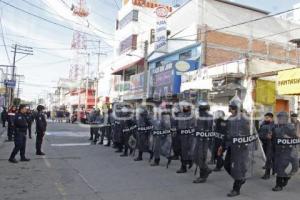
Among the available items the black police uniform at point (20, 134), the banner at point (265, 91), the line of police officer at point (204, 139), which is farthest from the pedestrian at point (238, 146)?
the banner at point (265, 91)

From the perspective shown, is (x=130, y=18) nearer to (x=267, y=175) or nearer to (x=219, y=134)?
(x=219, y=134)

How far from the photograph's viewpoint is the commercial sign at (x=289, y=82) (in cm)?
1480

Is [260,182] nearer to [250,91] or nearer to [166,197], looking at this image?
[166,197]

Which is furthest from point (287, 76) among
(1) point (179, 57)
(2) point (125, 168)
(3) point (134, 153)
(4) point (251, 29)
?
(4) point (251, 29)

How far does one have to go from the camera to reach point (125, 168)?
11.8 m

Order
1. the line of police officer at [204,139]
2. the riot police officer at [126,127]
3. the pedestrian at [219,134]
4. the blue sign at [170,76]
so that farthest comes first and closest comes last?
the blue sign at [170,76], the riot police officer at [126,127], the pedestrian at [219,134], the line of police officer at [204,139]

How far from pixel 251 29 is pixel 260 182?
78.0ft

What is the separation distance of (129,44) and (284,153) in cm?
3602

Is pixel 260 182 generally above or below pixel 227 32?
below

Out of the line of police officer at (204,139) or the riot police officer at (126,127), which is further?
the riot police officer at (126,127)

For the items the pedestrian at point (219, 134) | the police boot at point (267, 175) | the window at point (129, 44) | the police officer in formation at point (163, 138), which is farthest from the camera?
the window at point (129, 44)

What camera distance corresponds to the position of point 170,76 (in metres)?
27.1

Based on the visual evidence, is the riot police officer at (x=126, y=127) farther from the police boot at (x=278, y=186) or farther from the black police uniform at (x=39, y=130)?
the police boot at (x=278, y=186)

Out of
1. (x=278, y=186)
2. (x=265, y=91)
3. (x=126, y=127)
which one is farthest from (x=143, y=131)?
(x=265, y=91)
